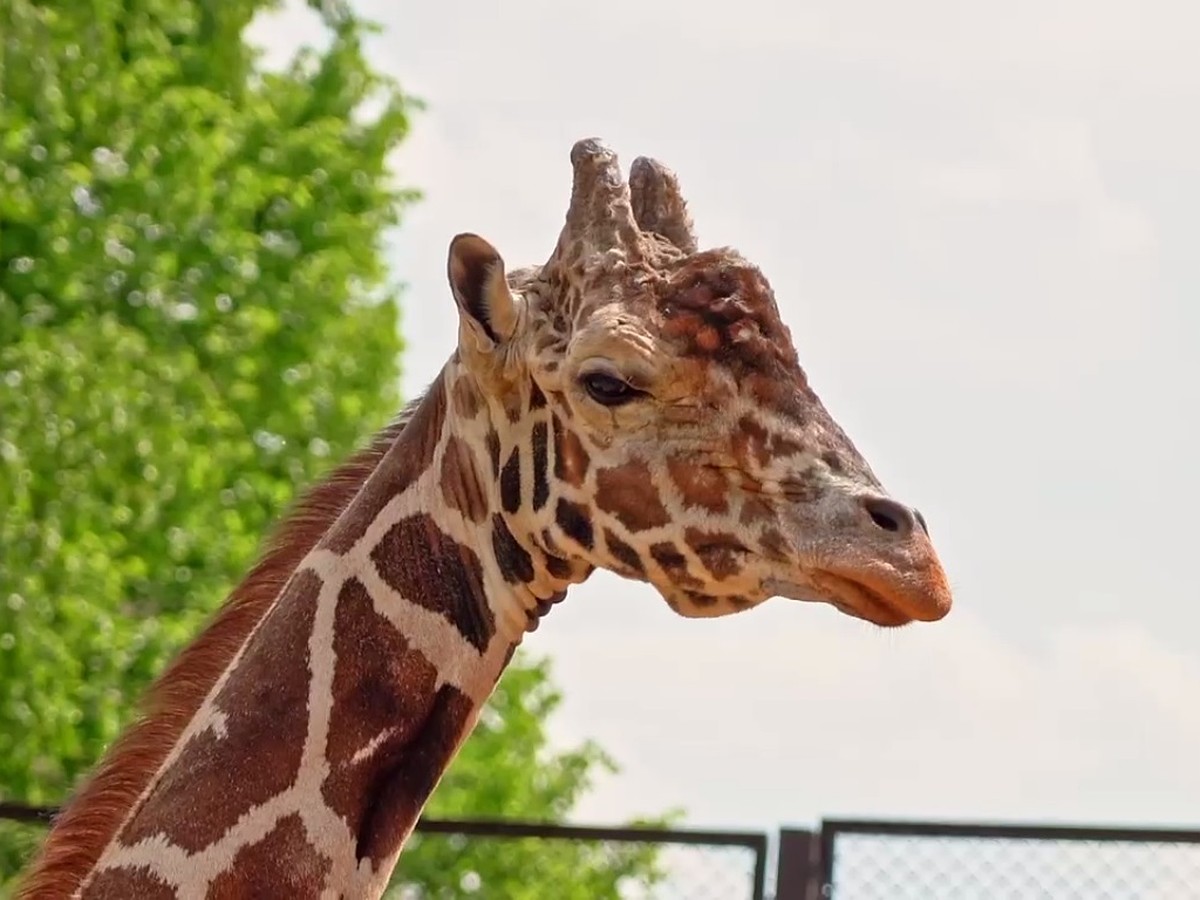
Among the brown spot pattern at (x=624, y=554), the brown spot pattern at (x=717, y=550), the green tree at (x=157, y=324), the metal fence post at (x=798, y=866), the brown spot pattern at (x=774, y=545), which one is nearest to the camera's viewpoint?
the brown spot pattern at (x=774, y=545)

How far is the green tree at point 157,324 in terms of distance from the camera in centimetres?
1908

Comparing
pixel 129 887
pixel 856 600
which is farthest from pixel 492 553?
pixel 129 887

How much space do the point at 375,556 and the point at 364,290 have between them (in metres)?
20.0

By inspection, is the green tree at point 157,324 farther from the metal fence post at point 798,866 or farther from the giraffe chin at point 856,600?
the giraffe chin at point 856,600

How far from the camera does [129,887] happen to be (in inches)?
222

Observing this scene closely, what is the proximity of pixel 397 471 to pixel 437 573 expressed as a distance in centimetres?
31

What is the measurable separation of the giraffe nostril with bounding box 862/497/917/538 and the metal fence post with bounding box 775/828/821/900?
4.60 m

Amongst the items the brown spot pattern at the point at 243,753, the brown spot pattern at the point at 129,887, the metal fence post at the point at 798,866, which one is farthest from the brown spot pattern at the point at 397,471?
the metal fence post at the point at 798,866

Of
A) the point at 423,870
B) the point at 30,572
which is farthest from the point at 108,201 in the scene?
the point at 423,870

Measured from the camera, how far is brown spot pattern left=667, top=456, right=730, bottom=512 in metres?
5.68

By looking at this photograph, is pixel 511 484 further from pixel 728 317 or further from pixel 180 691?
pixel 180 691

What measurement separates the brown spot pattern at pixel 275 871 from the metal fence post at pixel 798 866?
14.7 ft

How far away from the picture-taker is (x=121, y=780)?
602cm

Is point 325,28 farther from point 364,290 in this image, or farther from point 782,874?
point 782,874
